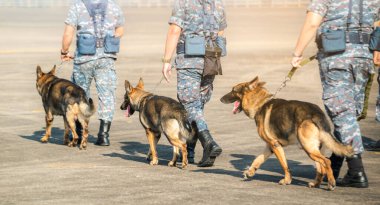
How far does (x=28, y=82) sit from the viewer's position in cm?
2239

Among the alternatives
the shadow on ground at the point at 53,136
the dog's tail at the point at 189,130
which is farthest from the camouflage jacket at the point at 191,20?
the shadow on ground at the point at 53,136

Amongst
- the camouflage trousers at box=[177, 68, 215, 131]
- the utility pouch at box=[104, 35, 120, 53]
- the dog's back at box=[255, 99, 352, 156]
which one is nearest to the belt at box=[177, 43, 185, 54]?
the camouflage trousers at box=[177, 68, 215, 131]

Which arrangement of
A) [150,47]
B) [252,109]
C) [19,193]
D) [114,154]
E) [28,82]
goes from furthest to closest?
[150,47]
[28,82]
[114,154]
[252,109]
[19,193]

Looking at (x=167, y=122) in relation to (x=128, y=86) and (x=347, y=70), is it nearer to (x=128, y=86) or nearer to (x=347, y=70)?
(x=128, y=86)

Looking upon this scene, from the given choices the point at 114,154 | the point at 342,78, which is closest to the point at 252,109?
the point at 342,78

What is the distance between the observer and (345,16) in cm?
971

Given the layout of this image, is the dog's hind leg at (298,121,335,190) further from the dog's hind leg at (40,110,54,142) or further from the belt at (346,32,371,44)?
the dog's hind leg at (40,110,54,142)

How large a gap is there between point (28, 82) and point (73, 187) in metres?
13.0

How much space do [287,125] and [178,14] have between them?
2.18 metres

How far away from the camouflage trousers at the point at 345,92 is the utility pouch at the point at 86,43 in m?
4.16

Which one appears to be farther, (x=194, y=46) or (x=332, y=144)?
(x=194, y=46)

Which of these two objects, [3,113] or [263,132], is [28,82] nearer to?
[3,113]

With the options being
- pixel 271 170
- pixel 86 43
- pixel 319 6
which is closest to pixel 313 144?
pixel 319 6

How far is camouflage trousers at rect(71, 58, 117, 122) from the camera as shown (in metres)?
13.4
